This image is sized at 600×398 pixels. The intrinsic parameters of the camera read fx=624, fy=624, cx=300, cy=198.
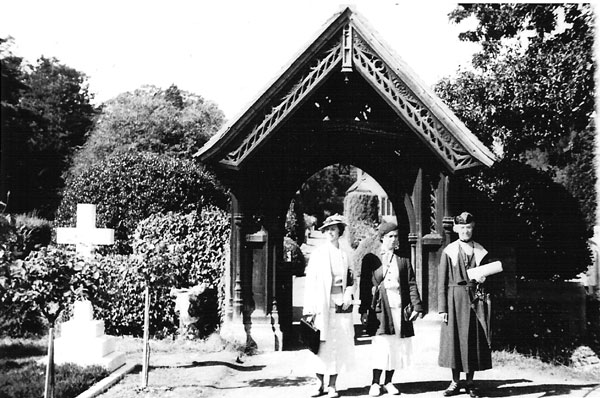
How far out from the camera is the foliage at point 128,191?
58.7 feet

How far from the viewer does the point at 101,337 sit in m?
9.17

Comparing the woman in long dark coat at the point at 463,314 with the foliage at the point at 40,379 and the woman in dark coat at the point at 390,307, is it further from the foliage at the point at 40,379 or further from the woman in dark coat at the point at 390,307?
the foliage at the point at 40,379

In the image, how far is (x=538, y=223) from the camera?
12.7 metres

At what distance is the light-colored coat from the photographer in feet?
25.1

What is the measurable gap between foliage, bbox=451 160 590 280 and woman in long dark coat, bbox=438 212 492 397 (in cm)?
489

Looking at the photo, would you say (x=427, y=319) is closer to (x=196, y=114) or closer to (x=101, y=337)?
(x=101, y=337)

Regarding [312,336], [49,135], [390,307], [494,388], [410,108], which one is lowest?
[494,388]

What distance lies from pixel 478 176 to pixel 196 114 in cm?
2819

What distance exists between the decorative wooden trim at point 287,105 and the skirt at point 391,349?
3561 millimetres

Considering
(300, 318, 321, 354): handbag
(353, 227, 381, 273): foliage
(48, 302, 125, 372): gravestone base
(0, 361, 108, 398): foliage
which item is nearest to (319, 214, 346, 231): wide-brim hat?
(300, 318, 321, 354): handbag

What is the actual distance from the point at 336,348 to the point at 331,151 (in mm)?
4803

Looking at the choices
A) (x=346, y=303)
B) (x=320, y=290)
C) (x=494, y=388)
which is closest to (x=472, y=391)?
(x=494, y=388)

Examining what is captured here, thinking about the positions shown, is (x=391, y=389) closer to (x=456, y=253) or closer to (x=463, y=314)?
A: (x=463, y=314)

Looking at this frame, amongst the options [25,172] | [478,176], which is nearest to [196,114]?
[25,172]
